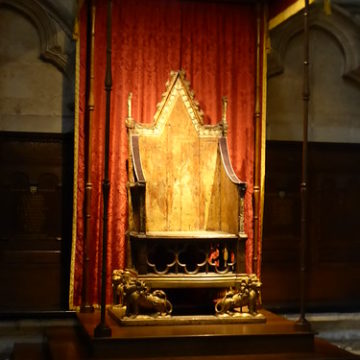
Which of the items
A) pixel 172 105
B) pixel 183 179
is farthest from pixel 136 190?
pixel 172 105

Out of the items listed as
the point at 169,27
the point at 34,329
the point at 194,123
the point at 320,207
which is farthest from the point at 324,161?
the point at 34,329

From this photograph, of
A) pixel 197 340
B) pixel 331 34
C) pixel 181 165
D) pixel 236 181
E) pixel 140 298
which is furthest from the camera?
pixel 331 34

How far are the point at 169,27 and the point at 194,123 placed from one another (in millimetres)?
765

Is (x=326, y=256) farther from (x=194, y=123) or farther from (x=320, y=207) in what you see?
(x=194, y=123)

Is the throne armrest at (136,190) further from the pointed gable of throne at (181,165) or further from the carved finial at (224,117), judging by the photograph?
the carved finial at (224,117)

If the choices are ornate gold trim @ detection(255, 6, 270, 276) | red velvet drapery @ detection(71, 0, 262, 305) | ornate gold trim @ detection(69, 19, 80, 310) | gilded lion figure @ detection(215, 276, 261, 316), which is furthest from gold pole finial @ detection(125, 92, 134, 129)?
gilded lion figure @ detection(215, 276, 261, 316)

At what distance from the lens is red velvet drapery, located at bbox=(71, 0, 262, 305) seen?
548cm

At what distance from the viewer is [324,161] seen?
6.21m

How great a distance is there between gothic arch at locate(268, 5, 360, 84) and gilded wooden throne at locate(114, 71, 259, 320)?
832 millimetres

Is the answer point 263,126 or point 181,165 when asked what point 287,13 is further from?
point 181,165

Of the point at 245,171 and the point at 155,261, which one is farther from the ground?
the point at 245,171

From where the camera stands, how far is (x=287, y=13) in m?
5.50

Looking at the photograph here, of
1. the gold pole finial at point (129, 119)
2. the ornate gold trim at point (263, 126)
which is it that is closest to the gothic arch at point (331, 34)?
the ornate gold trim at point (263, 126)

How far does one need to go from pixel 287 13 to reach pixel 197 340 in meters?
2.52
